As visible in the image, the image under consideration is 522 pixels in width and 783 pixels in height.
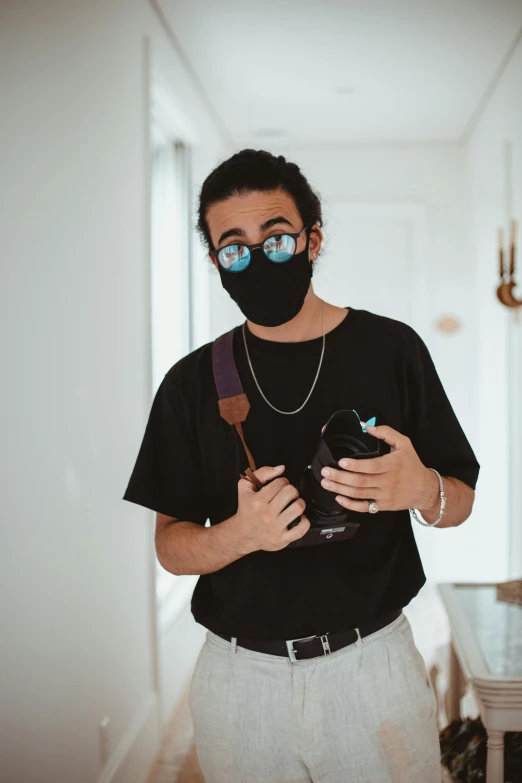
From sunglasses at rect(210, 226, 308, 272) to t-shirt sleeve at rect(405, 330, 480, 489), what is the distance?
249 mm

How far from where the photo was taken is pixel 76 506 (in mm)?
1682

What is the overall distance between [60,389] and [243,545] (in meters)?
0.79

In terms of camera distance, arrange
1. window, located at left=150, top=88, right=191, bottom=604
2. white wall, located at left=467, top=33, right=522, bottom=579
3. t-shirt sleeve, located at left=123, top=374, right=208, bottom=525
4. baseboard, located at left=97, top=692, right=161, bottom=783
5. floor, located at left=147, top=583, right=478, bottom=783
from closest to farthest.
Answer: t-shirt sleeve, located at left=123, top=374, right=208, bottom=525 → baseboard, located at left=97, top=692, right=161, bottom=783 → floor, located at left=147, top=583, right=478, bottom=783 → window, located at left=150, top=88, right=191, bottom=604 → white wall, located at left=467, top=33, right=522, bottom=579

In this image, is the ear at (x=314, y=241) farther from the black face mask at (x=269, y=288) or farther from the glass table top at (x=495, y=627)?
the glass table top at (x=495, y=627)

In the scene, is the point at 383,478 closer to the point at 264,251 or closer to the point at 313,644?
the point at 313,644

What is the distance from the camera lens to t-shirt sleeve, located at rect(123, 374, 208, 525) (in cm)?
110

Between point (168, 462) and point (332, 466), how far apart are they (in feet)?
1.08

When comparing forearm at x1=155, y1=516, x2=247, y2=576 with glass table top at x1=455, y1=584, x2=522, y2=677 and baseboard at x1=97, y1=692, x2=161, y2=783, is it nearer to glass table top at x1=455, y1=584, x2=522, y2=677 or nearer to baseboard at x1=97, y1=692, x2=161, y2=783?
glass table top at x1=455, y1=584, x2=522, y2=677

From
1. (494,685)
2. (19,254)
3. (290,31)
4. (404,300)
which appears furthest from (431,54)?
(494,685)

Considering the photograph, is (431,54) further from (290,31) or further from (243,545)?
(243,545)

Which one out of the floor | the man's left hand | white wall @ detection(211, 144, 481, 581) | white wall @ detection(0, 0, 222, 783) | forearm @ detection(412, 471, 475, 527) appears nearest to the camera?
the man's left hand

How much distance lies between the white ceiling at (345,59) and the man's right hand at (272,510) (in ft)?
7.44

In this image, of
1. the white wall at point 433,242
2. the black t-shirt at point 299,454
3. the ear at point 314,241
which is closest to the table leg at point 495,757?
the black t-shirt at point 299,454

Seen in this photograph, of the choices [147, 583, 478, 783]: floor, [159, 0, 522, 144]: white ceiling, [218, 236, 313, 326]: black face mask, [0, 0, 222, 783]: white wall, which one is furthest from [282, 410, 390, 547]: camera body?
[159, 0, 522, 144]: white ceiling
